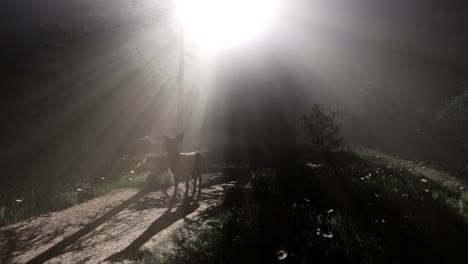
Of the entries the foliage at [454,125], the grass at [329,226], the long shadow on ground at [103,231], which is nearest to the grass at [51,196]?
the long shadow on ground at [103,231]

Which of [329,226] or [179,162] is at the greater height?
[179,162]

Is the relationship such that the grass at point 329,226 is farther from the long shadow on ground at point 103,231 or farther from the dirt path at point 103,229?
the long shadow on ground at point 103,231

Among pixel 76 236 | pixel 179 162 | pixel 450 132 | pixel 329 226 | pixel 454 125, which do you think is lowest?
pixel 450 132

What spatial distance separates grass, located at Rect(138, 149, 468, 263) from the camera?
20.2ft

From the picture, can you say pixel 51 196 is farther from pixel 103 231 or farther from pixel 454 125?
pixel 454 125

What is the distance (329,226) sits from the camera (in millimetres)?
7480

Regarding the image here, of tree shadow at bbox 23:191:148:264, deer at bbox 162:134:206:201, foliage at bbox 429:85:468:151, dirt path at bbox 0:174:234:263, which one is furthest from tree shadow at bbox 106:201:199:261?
foliage at bbox 429:85:468:151

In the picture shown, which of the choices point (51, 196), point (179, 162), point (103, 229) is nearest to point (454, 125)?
point (179, 162)

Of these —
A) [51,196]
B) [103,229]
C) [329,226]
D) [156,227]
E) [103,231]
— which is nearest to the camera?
[329,226]

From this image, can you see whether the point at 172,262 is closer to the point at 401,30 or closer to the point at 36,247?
the point at 36,247

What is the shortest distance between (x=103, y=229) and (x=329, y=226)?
5.92m

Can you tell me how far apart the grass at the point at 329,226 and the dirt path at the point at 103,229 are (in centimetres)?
75

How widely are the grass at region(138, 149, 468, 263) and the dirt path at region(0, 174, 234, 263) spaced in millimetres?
753

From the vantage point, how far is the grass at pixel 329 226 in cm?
615
